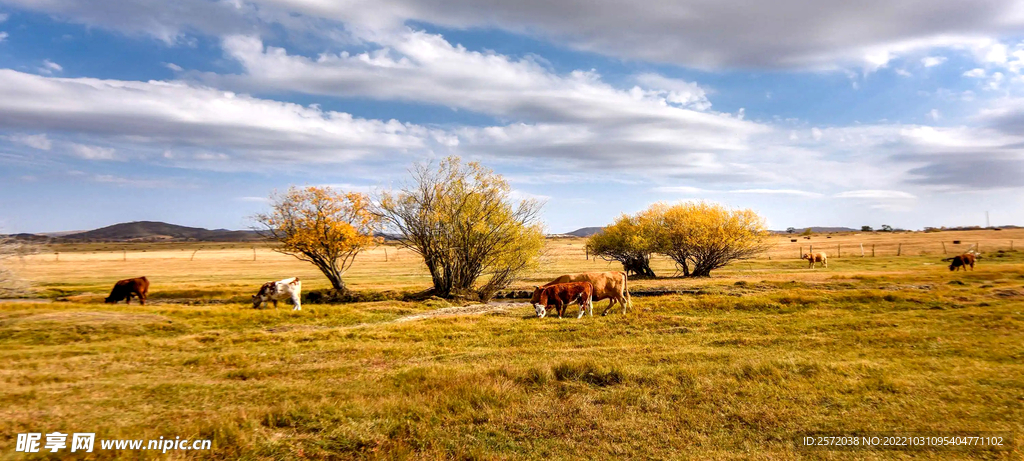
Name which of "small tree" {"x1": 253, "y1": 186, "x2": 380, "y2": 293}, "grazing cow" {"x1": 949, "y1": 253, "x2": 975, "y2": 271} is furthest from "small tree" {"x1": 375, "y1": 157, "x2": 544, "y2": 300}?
"grazing cow" {"x1": 949, "y1": 253, "x2": 975, "y2": 271}

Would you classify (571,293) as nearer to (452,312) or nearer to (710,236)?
(452,312)

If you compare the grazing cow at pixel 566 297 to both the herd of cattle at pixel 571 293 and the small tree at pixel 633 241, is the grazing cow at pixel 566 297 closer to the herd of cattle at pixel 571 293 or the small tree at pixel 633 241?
the herd of cattle at pixel 571 293

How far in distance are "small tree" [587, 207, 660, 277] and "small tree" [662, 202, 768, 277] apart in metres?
1.42

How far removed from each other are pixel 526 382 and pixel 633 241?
35564 mm

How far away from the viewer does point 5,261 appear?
22891 millimetres

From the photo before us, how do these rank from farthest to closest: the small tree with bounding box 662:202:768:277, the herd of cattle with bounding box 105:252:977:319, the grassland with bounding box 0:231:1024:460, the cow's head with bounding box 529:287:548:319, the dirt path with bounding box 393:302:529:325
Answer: the small tree with bounding box 662:202:768:277, the dirt path with bounding box 393:302:529:325, the herd of cattle with bounding box 105:252:977:319, the cow's head with bounding box 529:287:548:319, the grassland with bounding box 0:231:1024:460

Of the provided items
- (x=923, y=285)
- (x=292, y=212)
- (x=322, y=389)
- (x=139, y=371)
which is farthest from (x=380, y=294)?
(x=923, y=285)

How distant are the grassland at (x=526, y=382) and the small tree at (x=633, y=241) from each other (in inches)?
963

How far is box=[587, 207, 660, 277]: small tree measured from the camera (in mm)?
44125

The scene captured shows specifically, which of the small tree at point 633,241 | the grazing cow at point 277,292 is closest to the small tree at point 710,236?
the small tree at point 633,241

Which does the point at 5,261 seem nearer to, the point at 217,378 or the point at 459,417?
the point at 217,378

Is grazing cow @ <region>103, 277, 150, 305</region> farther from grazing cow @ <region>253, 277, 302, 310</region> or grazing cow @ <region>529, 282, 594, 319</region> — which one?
grazing cow @ <region>529, 282, 594, 319</region>

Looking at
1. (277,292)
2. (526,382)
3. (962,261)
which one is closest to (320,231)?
(277,292)

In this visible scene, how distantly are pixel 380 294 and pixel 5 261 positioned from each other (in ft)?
57.8
